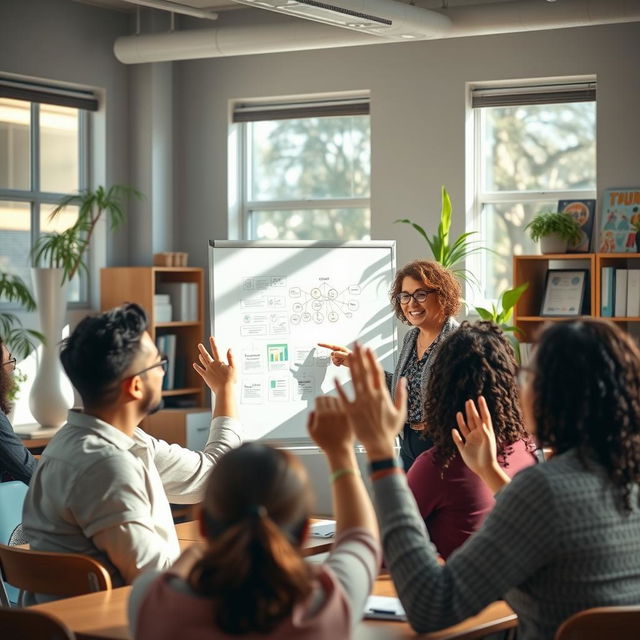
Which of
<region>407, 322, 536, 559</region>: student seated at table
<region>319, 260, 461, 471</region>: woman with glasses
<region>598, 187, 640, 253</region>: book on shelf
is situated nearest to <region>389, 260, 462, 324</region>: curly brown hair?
<region>319, 260, 461, 471</region>: woman with glasses

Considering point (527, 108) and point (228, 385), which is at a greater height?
point (527, 108)

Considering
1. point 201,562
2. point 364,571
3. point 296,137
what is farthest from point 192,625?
point 296,137

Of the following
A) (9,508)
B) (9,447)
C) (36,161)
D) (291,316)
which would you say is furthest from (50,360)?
(9,508)

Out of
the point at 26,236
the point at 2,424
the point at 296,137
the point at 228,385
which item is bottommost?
the point at 2,424

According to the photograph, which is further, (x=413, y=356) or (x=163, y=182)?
(x=163, y=182)

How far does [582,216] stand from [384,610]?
4209 millimetres

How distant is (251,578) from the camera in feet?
4.52

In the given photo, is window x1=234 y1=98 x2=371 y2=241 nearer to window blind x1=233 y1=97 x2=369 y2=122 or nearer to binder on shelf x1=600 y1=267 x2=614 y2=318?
window blind x1=233 y1=97 x2=369 y2=122

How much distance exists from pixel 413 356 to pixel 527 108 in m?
2.37

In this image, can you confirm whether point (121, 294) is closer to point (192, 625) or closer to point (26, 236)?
→ point (26, 236)

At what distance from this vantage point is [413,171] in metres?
6.48

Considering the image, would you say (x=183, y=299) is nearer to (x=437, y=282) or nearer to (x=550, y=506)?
(x=437, y=282)

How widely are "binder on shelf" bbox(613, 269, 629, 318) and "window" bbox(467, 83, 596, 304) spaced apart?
708mm

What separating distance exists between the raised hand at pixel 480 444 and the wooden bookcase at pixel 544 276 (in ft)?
11.6
